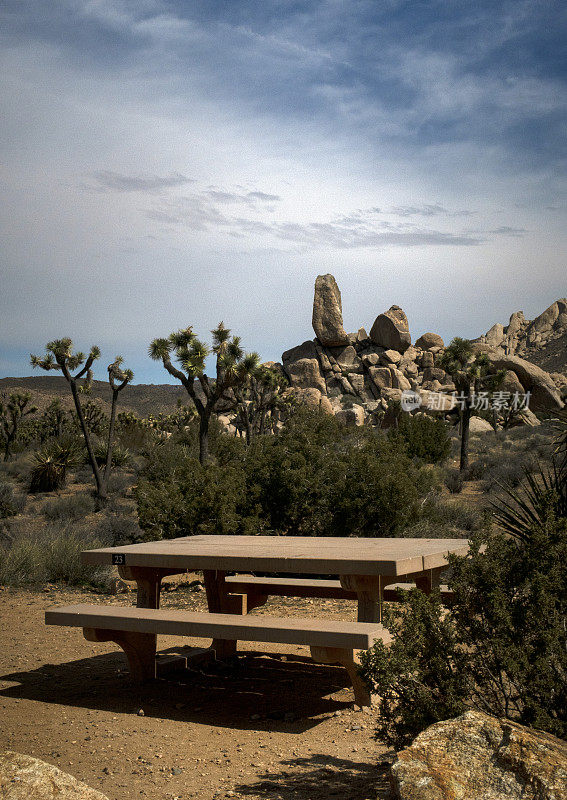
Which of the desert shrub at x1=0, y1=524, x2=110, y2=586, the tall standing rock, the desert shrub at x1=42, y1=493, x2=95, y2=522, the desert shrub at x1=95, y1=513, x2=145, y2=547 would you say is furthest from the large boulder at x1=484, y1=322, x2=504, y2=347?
the desert shrub at x1=0, y1=524, x2=110, y2=586

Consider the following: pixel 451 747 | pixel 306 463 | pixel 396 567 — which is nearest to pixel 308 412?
pixel 306 463

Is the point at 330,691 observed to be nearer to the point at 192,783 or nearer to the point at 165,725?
the point at 165,725

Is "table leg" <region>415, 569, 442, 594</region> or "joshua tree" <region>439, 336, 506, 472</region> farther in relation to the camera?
"joshua tree" <region>439, 336, 506, 472</region>

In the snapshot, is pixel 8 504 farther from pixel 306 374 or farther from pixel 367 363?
pixel 367 363

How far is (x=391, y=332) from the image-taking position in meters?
75.1

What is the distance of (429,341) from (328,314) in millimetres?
13243

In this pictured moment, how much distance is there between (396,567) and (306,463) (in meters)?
7.57

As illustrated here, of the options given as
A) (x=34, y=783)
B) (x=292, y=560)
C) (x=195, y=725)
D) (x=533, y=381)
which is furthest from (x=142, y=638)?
(x=533, y=381)

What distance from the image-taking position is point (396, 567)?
4.93 metres

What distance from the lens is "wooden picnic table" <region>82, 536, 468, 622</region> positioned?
5.20 m

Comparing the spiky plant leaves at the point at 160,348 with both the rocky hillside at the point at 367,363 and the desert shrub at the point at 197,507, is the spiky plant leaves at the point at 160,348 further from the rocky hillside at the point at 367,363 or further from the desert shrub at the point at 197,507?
the rocky hillside at the point at 367,363

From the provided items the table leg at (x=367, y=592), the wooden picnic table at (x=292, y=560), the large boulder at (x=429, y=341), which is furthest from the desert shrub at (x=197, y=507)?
the large boulder at (x=429, y=341)

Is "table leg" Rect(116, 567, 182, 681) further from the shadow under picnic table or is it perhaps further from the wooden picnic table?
the shadow under picnic table

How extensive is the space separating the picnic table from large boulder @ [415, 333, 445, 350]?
7522 centimetres
